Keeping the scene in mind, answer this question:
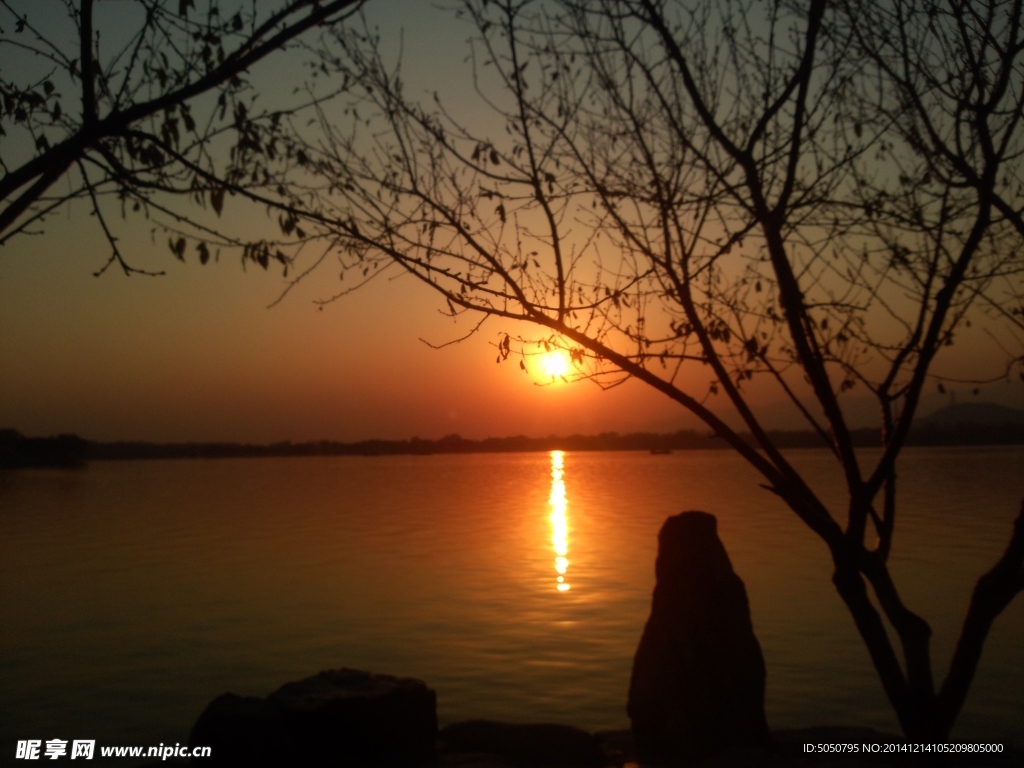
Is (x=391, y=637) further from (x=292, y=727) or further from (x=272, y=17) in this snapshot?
(x=272, y=17)

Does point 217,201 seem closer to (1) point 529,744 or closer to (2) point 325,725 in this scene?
(2) point 325,725

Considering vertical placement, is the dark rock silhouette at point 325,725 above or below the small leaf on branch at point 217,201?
below

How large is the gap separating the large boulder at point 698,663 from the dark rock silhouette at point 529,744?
501 mm

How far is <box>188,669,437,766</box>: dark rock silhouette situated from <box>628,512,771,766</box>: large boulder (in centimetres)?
194

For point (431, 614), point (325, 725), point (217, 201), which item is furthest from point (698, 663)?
point (431, 614)

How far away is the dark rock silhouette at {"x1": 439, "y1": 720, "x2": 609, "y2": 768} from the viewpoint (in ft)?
25.7

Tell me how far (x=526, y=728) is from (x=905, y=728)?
319 cm

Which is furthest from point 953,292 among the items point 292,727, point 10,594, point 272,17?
point 10,594

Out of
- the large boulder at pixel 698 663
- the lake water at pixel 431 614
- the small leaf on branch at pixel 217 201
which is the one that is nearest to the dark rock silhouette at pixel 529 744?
the large boulder at pixel 698 663

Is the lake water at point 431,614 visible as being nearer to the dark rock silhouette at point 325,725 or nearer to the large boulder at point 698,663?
the large boulder at point 698,663

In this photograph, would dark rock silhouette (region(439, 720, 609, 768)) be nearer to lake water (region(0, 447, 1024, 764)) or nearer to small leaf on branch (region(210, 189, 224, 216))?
lake water (region(0, 447, 1024, 764))

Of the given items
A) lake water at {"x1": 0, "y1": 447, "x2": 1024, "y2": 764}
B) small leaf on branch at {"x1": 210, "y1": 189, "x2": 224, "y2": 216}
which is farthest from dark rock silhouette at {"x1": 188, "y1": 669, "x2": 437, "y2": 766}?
small leaf on branch at {"x1": 210, "y1": 189, "x2": 224, "y2": 216}

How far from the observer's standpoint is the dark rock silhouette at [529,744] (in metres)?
7.84

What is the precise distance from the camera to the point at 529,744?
8.02 meters
